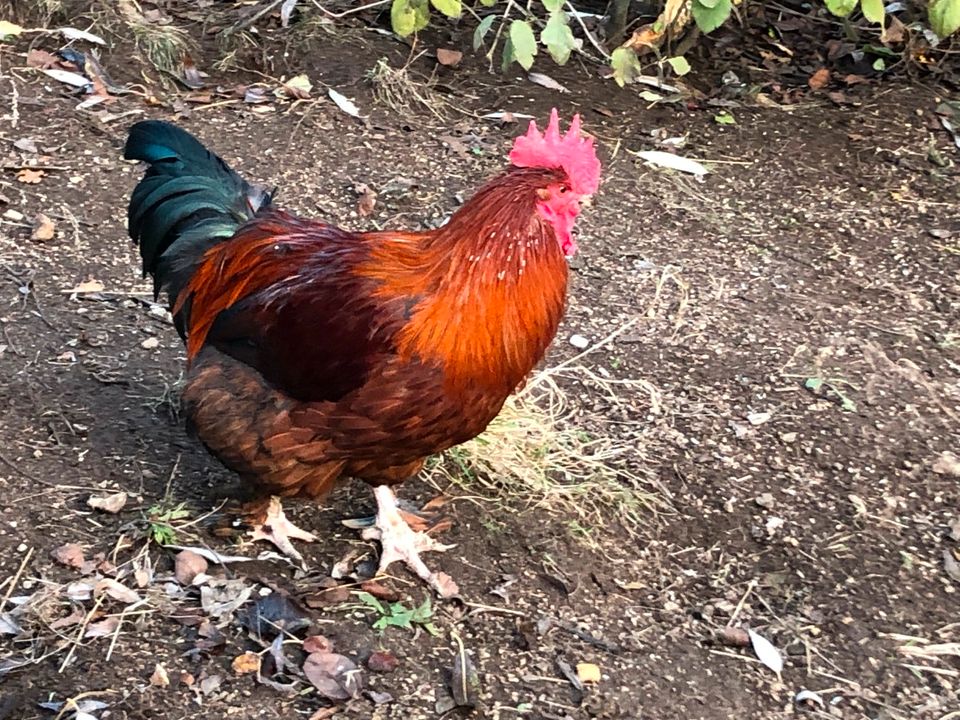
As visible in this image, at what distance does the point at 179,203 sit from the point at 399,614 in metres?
1.46

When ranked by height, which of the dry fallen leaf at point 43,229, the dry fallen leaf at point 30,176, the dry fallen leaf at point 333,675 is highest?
the dry fallen leaf at point 30,176

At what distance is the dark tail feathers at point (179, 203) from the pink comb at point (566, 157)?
3.27 feet

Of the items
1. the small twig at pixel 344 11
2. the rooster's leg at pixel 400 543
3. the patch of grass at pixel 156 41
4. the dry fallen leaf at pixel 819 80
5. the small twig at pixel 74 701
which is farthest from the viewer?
the dry fallen leaf at pixel 819 80

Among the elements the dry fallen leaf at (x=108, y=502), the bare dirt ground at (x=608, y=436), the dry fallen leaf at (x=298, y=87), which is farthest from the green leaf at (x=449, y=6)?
the dry fallen leaf at (x=108, y=502)

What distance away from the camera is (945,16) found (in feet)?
14.4

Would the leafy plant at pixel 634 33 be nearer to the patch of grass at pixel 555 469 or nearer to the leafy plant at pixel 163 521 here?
the patch of grass at pixel 555 469

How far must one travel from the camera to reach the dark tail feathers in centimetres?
346

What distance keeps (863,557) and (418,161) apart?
289 cm

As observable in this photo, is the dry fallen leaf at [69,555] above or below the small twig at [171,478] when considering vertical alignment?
above

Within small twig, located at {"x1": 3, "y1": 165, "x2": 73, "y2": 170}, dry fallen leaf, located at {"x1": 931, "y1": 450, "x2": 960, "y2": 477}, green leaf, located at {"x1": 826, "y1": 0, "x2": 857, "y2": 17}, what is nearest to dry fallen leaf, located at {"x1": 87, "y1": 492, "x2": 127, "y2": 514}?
small twig, located at {"x1": 3, "y1": 165, "x2": 73, "y2": 170}

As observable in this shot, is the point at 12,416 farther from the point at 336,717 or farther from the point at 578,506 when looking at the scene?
the point at 578,506

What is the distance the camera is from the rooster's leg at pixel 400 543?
3279 millimetres


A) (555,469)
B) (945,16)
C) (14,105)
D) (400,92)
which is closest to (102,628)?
(555,469)

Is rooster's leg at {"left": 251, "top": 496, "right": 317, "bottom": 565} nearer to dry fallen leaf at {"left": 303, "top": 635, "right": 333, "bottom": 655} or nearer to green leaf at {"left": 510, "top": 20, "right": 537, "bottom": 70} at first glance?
dry fallen leaf at {"left": 303, "top": 635, "right": 333, "bottom": 655}
